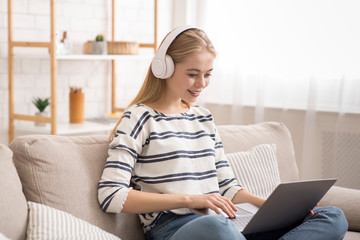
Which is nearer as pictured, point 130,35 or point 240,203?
point 240,203

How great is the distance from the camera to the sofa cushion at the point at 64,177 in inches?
59.1

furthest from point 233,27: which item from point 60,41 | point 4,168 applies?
point 4,168

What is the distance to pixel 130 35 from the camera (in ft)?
12.0

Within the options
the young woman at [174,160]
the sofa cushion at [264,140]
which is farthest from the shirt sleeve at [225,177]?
Answer: the sofa cushion at [264,140]

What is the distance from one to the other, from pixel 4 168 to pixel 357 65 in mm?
2353

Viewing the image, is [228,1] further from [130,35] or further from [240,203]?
[240,203]

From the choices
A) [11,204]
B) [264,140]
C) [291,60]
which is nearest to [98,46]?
[291,60]

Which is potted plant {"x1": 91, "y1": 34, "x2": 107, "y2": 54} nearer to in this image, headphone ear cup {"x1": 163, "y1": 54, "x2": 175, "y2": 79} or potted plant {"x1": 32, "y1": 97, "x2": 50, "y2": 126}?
potted plant {"x1": 32, "y1": 97, "x2": 50, "y2": 126}

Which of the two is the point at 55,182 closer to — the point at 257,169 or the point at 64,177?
the point at 64,177

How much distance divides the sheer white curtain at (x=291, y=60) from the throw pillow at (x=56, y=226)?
214 centimetres

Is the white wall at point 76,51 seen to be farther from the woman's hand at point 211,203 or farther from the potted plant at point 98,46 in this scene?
the woman's hand at point 211,203

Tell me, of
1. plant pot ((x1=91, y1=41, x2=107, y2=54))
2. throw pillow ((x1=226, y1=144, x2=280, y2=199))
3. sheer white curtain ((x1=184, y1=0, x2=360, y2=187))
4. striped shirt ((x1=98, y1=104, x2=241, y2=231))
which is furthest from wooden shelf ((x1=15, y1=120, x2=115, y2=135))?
striped shirt ((x1=98, y1=104, x2=241, y2=231))

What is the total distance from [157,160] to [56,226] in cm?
40

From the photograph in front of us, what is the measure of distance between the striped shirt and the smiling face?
91 mm
